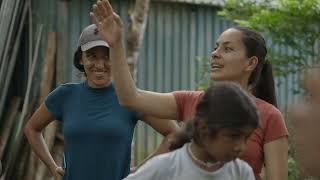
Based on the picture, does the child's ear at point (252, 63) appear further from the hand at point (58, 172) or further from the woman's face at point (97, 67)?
the hand at point (58, 172)

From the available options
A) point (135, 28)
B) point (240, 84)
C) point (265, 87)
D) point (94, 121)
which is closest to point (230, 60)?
point (240, 84)

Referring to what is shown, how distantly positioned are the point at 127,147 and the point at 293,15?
451 centimetres

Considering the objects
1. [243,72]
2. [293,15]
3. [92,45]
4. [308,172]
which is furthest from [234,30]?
[293,15]

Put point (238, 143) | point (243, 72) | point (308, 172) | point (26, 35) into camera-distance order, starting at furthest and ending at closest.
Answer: point (26, 35) < point (243, 72) < point (238, 143) < point (308, 172)

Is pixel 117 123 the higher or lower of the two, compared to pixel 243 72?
lower

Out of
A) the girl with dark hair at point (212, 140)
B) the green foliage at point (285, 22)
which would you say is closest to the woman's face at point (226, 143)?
the girl with dark hair at point (212, 140)

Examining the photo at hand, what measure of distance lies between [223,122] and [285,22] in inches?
223

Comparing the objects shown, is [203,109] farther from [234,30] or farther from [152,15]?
[152,15]

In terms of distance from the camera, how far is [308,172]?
6.51 feet

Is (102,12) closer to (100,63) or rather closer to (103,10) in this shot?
(103,10)

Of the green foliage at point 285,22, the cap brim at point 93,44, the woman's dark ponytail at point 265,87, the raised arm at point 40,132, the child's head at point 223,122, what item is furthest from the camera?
the green foliage at point 285,22

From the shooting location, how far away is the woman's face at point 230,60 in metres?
3.57

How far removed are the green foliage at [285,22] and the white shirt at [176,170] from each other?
16.5ft

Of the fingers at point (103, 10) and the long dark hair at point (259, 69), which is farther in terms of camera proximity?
the long dark hair at point (259, 69)
